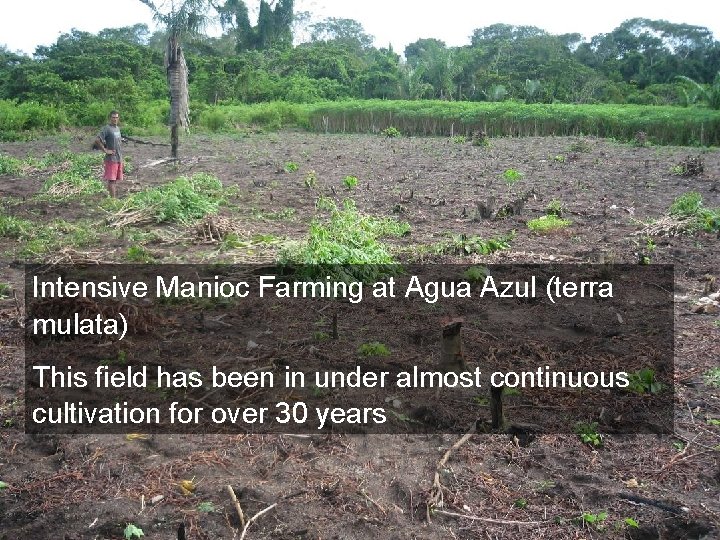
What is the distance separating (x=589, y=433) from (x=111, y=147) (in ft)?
31.4

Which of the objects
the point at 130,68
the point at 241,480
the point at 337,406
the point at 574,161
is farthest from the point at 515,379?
the point at 130,68

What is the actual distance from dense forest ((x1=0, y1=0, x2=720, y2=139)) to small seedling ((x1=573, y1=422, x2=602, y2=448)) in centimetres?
2286

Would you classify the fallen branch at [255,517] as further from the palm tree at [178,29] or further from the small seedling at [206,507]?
the palm tree at [178,29]

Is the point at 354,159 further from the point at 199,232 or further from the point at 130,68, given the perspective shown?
the point at 130,68

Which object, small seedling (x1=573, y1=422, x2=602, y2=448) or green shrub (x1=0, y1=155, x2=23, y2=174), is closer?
small seedling (x1=573, y1=422, x2=602, y2=448)

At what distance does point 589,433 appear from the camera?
4090mm

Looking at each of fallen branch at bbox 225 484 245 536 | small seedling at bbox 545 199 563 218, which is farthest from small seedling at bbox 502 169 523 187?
fallen branch at bbox 225 484 245 536

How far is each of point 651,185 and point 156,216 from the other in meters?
9.03

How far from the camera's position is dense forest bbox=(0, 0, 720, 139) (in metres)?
28.7

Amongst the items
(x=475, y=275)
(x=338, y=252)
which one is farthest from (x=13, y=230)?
(x=475, y=275)

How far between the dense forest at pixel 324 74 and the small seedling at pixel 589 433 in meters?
22.9

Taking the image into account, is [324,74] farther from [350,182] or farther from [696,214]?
[696,214]

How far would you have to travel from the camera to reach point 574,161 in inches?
663

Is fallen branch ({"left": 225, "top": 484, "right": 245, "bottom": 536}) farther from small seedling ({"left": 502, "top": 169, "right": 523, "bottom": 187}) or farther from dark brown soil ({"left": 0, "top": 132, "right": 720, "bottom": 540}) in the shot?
small seedling ({"left": 502, "top": 169, "right": 523, "bottom": 187})
